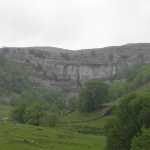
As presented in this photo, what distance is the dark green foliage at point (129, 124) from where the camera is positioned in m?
61.8

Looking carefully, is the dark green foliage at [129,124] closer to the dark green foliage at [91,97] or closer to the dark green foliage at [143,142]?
the dark green foliage at [143,142]

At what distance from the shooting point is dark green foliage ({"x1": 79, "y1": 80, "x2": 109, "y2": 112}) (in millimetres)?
165500

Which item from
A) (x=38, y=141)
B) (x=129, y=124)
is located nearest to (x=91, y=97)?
(x=38, y=141)

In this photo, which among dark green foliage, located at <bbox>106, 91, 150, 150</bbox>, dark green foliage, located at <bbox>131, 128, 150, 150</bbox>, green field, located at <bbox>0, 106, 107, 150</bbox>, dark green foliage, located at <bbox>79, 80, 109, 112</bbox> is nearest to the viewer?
dark green foliage, located at <bbox>131, 128, 150, 150</bbox>

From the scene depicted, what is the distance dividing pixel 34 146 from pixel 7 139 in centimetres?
807

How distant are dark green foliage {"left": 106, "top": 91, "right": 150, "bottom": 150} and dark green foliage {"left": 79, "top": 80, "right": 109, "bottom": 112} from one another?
99.6 meters

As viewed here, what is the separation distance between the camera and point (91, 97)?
Result: 167 metres

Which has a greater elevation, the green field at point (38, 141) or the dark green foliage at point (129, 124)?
the dark green foliage at point (129, 124)

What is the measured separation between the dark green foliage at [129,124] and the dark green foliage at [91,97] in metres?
99.6

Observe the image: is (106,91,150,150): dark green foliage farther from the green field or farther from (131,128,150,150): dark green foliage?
the green field

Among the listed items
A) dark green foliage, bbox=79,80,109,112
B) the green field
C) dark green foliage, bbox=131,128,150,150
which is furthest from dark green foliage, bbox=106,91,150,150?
dark green foliage, bbox=79,80,109,112

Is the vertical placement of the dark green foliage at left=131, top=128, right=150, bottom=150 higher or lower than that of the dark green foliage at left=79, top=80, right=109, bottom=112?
higher

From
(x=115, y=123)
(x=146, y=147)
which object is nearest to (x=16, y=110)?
(x=115, y=123)

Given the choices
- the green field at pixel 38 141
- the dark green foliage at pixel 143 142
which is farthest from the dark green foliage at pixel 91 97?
the dark green foliage at pixel 143 142
